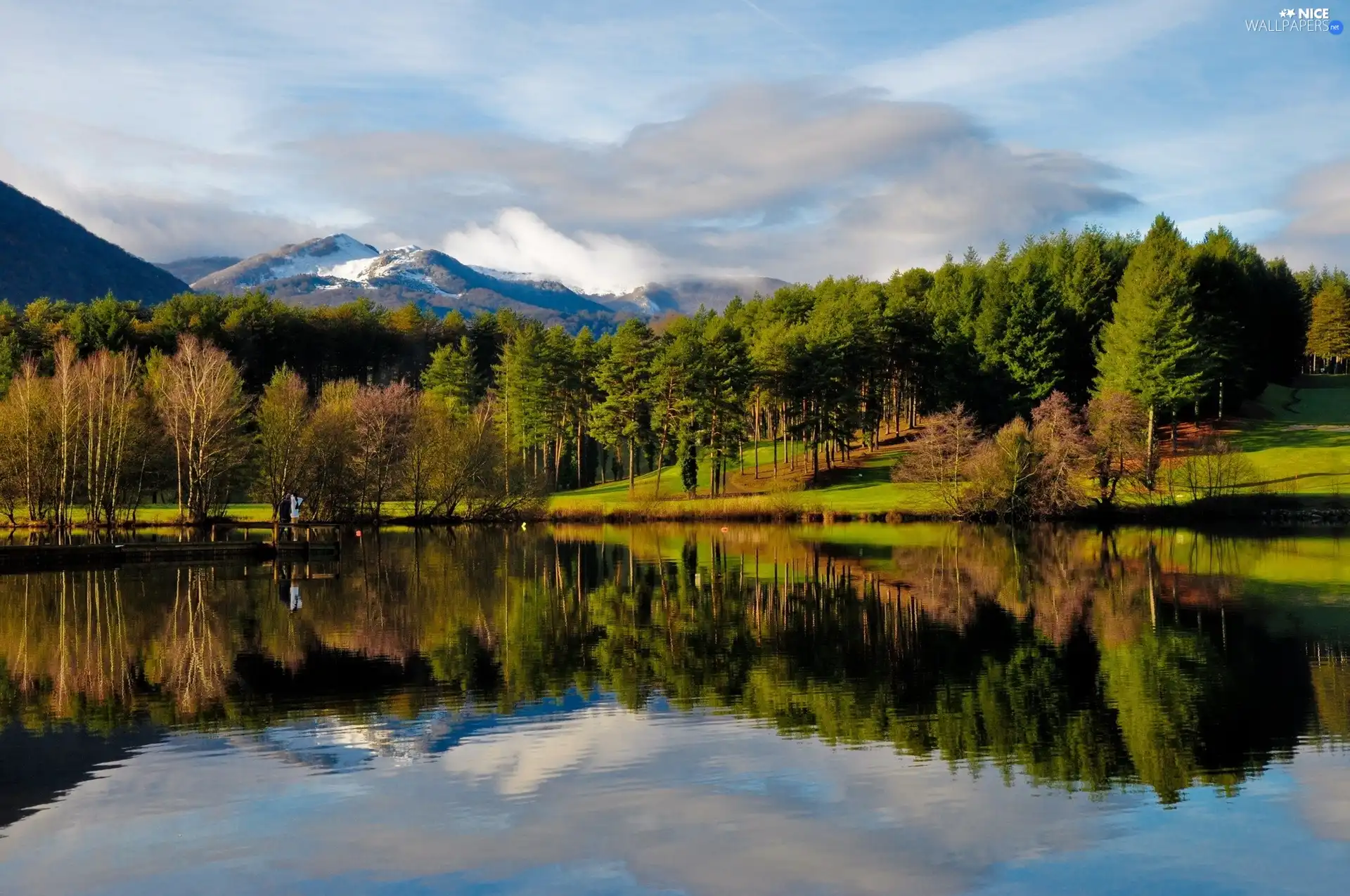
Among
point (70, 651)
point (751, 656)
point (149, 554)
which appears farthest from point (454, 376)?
point (751, 656)

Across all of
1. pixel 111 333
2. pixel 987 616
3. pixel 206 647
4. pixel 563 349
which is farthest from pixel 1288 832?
pixel 111 333

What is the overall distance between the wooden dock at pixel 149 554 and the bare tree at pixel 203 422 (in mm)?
21980

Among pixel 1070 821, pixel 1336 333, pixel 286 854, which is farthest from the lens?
pixel 1336 333

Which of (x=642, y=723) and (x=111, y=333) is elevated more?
(x=111, y=333)

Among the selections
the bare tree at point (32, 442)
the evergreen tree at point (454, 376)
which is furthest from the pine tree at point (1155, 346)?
the bare tree at point (32, 442)

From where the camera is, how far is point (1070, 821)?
11.9 meters

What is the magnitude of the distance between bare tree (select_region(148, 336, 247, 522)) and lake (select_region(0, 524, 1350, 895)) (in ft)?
125

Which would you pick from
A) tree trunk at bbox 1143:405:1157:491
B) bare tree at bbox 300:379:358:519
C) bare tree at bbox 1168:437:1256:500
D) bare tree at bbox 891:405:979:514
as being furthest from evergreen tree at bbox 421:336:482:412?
bare tree at bbox 1168:437:1256:500

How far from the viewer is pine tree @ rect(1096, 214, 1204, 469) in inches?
3211

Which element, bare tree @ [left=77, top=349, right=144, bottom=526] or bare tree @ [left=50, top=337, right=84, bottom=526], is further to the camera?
bare tree @ [left=77, top=349, right=144, bottom=526]

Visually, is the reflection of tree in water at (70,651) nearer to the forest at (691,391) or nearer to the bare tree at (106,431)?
the bare tree at (106,431)

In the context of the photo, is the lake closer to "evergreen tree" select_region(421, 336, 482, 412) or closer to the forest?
the forest

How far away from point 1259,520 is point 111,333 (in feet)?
339

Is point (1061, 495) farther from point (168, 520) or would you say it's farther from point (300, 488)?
point (168, 520)
